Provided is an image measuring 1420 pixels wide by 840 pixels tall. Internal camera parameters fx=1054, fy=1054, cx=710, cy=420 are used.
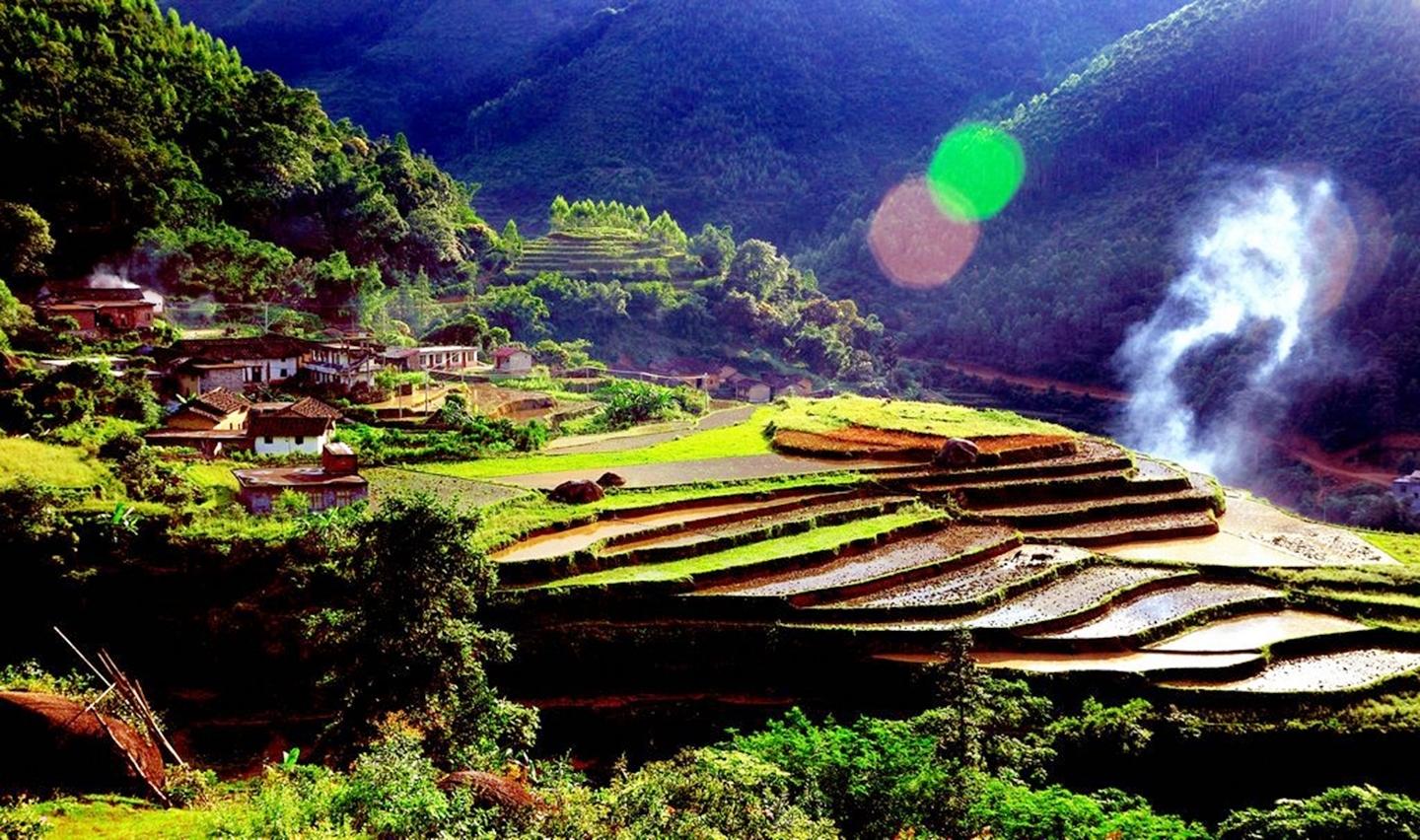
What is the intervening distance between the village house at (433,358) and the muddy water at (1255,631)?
2273cm

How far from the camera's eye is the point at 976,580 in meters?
18.7

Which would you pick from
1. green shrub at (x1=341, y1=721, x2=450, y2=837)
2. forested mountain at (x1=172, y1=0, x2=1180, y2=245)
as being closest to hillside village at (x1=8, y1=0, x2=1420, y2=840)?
green shrub at (x1=341, y1=721, x2=450, y2=837)

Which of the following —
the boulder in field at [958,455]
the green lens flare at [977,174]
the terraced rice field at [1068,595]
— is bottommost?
the terraced rice field at [1068,595]

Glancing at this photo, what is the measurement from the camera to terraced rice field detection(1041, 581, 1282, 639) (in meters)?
16.7

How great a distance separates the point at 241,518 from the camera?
17922 millimetres

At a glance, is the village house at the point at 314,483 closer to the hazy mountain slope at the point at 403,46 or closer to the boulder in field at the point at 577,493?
the boulder in field at the point at 577,493

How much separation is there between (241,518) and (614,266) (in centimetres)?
4130

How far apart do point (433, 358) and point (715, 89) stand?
71.8 metres

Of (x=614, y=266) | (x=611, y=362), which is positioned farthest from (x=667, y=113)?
(x=611, y=362)

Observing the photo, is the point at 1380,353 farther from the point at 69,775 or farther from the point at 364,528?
the point at 69,775

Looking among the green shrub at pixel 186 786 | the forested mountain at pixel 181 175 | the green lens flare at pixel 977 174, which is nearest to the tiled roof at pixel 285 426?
the green shrub at pixel 186 786

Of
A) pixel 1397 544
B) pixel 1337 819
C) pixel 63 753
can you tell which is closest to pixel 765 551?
pixel 1337 819

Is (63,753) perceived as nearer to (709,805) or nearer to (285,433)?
(709,805)

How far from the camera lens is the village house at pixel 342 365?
1162 inches
